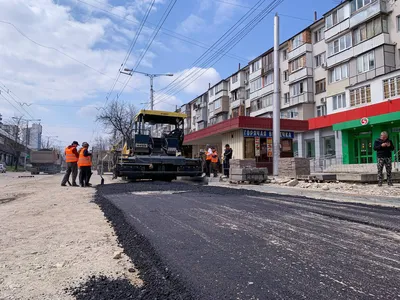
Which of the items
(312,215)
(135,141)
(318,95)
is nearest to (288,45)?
(318,95)

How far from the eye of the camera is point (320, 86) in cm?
3353

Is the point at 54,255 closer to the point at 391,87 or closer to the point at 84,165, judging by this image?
the point at 84,165

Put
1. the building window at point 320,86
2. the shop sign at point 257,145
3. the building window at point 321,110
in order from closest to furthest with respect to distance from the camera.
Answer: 1. the shop sign at point 257,145
2. the building window at point 320,86
3. the building window at point 321,110

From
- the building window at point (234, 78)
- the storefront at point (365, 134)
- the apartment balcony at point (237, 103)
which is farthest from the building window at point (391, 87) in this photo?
the building window at point (234, 78)

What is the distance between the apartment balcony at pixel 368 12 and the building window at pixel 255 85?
1605 cm

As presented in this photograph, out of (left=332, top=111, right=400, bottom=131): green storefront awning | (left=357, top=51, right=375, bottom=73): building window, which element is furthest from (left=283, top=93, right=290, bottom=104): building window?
(left=332, top=111, right=400, bottom=131): green storefront awning

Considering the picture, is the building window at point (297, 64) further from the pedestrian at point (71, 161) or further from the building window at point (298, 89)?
the pedestrian at point (71, 161)

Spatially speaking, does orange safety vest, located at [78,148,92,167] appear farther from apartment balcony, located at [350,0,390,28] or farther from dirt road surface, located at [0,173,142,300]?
apartment balcony, located at [350,0,390,28]

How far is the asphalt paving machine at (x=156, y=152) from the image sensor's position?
482 inches

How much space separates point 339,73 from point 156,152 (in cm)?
2371

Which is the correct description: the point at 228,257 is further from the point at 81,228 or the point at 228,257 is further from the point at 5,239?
the point at 5,239

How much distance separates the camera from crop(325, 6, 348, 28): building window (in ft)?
95.7

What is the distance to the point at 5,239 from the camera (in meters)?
3.81

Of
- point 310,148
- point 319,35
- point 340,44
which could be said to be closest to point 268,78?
point 319,35
